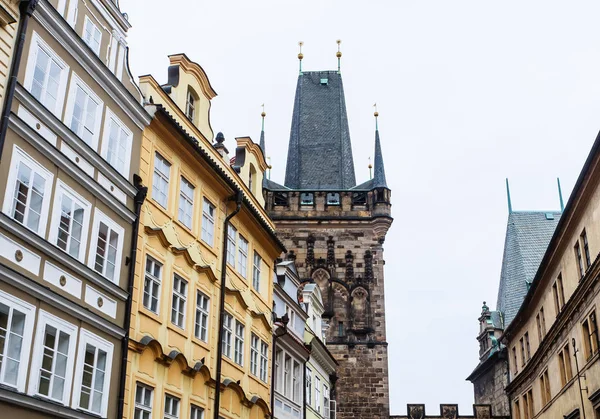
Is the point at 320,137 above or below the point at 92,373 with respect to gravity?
above

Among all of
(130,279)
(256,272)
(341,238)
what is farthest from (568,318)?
(341,238)

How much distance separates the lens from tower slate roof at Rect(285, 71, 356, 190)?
5306cm

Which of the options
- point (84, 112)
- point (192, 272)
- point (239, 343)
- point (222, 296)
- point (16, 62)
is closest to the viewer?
point (16, 62)

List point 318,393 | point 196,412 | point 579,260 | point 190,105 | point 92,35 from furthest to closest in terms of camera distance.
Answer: point 318,393 → point 579,260 → point 190,105 → point 196,412 → point 92,35

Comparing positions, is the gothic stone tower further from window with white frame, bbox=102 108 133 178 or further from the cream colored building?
window with white frame, bbox=102 108 133 178

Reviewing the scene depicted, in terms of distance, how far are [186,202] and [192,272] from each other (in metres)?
1.66

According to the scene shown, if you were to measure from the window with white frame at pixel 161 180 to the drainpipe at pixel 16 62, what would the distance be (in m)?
5.25

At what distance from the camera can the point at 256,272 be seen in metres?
24.4

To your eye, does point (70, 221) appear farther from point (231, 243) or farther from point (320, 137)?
point (320, 137)

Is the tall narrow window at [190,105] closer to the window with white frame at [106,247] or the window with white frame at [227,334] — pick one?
the window with white frame at [227,334]

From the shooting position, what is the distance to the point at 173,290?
1780 centimetres

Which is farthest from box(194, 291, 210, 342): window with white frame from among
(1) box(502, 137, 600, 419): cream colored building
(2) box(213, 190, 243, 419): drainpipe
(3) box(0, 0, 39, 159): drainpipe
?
(1) box(502, 137, 600, 419): cream colored building

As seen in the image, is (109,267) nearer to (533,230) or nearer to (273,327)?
(273,327)

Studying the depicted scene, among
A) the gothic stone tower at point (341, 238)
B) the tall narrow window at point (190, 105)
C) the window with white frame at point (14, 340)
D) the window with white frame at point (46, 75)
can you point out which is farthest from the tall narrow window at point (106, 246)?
the gothic stone tower at point (341, 238)
